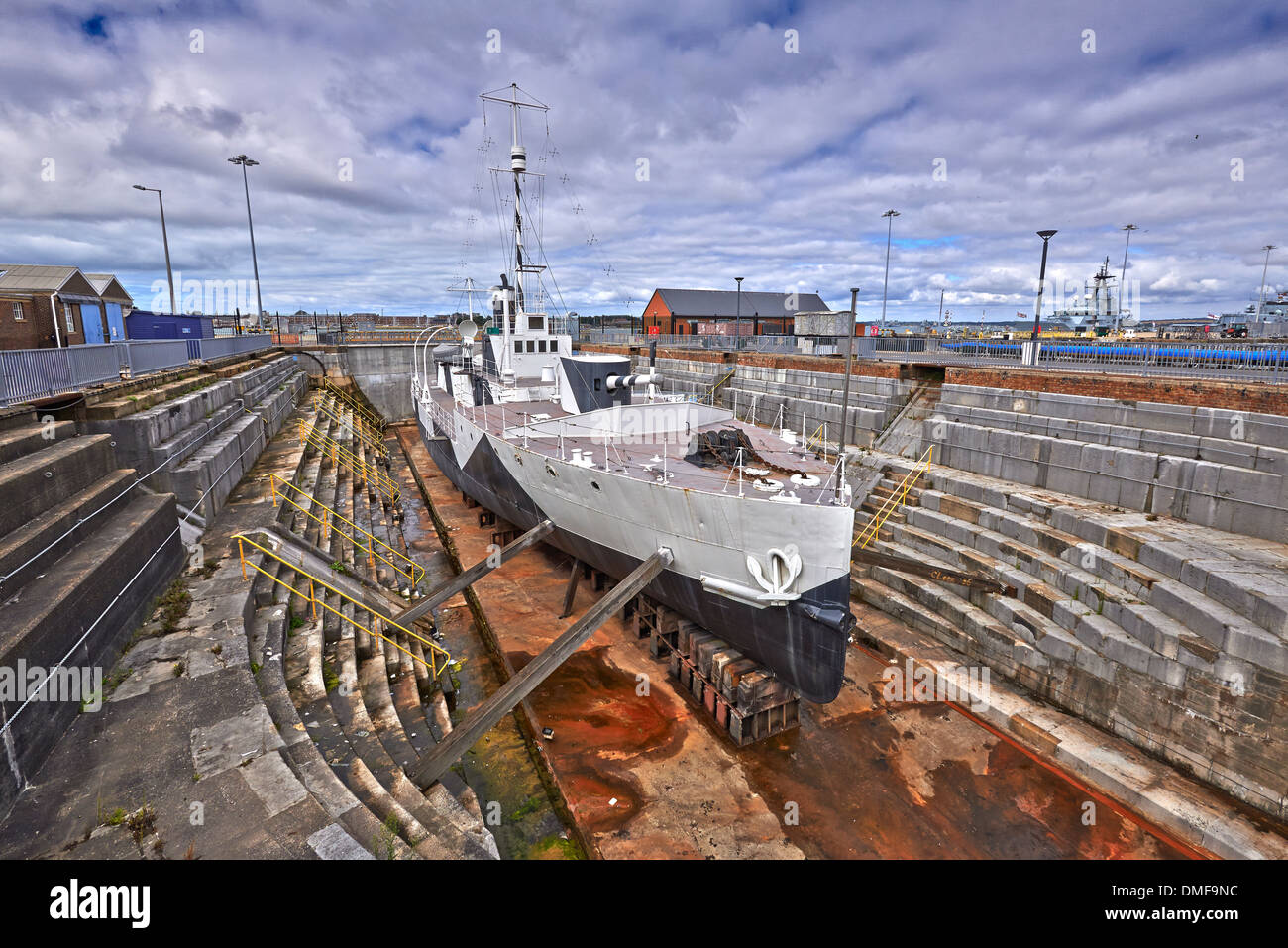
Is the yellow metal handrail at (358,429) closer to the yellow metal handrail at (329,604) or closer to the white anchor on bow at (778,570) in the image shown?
the yellow metal handrail at (329,604)

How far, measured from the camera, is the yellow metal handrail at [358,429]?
102 ft

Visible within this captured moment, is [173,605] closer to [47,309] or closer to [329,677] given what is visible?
[329,677]

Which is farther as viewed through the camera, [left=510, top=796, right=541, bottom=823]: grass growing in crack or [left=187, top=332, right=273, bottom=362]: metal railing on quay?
[left=187, top=332, right=273, bottom=362]: metal railing on quay

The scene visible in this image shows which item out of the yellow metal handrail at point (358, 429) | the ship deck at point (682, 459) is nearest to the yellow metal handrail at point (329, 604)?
the ship deck at point (682, 459)

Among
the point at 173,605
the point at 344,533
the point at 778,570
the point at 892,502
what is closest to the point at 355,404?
the point at 344,533

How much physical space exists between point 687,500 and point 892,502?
28.5 ft

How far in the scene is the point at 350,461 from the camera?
925 inches

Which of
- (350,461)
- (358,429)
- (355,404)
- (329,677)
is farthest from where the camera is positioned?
(355,404)

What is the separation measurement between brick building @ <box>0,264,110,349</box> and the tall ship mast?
66.0 feet

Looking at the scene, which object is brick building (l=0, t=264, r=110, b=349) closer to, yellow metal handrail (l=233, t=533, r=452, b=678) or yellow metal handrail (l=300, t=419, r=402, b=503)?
yellow metal handrail (l=300, t=419, r=402, b=503)

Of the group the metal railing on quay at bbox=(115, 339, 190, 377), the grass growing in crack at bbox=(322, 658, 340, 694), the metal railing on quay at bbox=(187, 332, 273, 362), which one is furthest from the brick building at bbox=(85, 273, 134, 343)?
the grass growing in crack at bbox=(322, 658, 340, 694)

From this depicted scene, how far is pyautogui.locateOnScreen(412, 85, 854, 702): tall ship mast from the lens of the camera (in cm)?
932

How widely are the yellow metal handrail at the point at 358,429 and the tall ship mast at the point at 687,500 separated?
13.6 metres
